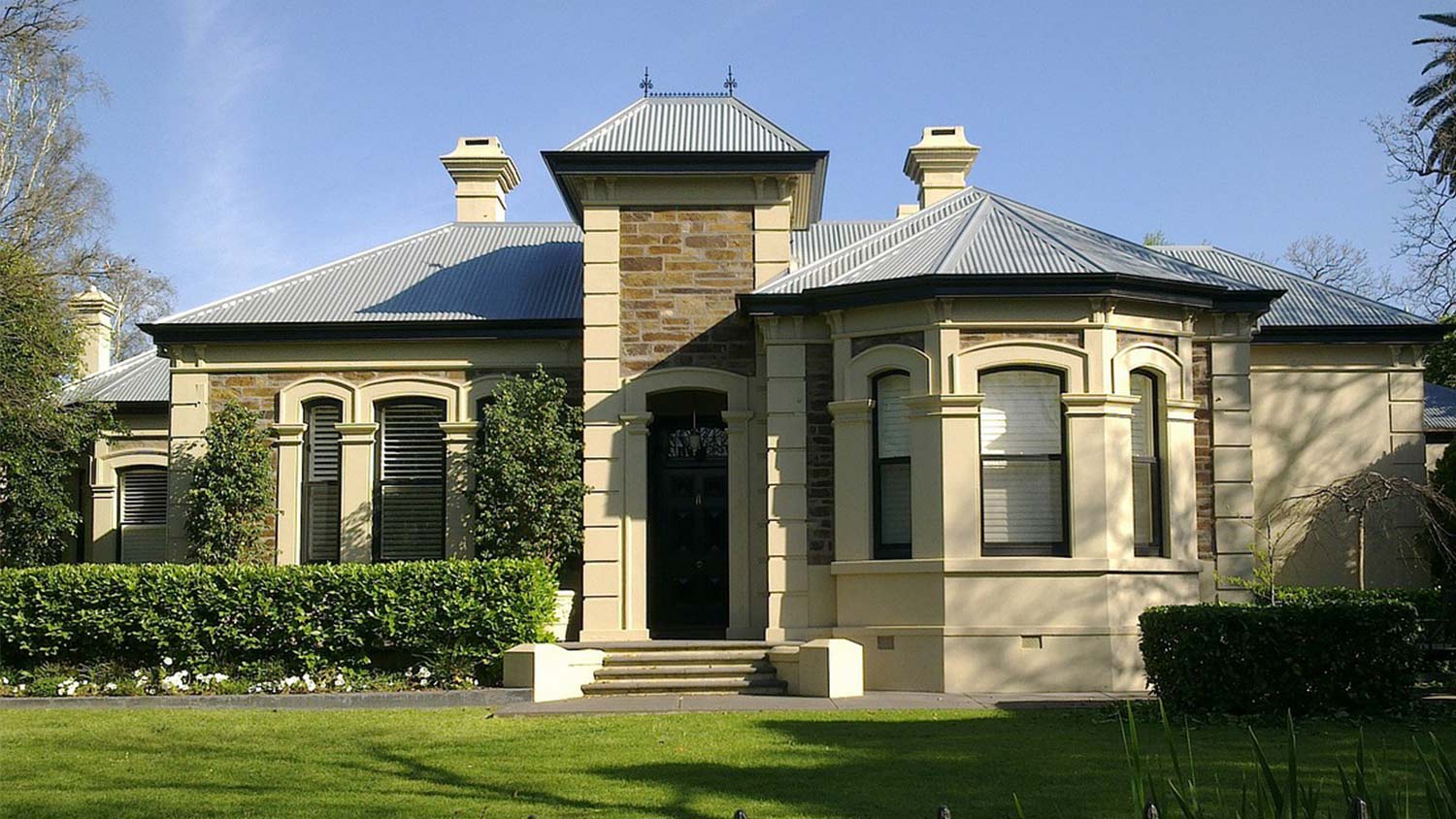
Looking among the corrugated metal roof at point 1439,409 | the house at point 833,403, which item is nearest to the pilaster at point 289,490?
the house at point 833,403

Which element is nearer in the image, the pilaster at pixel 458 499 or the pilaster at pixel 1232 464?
the pilaster at pixel 1232 464

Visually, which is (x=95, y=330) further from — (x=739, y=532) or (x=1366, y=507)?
(x=1366, y=507)

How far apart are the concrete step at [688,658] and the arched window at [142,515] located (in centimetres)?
1072

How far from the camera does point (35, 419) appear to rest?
21.2m

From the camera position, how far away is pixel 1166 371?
1642cm

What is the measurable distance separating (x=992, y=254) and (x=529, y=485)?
6.04 metres

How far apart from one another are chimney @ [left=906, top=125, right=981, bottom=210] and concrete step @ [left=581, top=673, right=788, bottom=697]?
10965 millimetres

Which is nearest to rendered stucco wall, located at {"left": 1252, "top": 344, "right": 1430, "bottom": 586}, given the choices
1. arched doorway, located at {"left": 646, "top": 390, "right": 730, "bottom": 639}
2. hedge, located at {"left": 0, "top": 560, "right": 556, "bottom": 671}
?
arched doorway, located at {"left": 646, "top": 390, "right": 730, "bottom": 639}

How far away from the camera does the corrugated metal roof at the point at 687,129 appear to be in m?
17.8

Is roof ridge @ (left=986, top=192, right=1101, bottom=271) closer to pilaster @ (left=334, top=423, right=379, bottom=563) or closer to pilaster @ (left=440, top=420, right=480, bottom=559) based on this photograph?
pilaster @ (left=440, top=420, right=480, bottom=559)

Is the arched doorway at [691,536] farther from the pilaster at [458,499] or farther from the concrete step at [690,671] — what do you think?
the concrete step at [690,671]

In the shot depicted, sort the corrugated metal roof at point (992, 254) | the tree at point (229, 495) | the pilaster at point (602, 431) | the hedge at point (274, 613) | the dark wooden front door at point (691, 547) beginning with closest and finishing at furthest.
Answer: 1. the hedge at point (274, 613)
2. the corrugated metal roof at point (992, 254)
3. the pilaster at point (602, 431)
4. the tree at point (229, 495)
5. the dark wooden front door at point (691, 547)

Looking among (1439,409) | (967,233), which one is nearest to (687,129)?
(967,233)

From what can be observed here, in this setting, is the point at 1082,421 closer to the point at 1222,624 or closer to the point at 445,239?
the point at 1222,624
